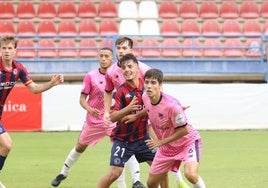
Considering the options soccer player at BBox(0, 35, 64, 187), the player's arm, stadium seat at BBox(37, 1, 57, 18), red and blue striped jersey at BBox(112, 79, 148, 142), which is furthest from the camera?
stadium seat at BBox(37, 1, 57, 18)

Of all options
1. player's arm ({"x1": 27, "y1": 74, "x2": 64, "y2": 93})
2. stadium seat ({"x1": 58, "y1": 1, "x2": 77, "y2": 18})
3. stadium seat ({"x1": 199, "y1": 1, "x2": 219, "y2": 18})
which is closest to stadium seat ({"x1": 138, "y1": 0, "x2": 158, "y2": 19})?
stadium seat ({"x1": 199, "y1": 1, "x2": 219, "y2": 18})

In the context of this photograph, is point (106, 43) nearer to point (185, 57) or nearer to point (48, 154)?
point (185, 57)

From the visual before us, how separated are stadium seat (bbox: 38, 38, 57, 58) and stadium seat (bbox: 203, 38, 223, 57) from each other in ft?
15.2

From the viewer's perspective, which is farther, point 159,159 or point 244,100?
point 244,100

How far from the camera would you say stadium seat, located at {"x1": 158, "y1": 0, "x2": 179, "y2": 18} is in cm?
2486

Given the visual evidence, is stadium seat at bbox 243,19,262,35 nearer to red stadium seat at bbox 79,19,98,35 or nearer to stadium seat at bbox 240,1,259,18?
stadium seat at bbox 240,1,259,18

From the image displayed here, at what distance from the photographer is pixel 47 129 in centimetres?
1942

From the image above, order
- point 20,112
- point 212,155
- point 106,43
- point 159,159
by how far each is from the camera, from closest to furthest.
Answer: point 159,159, point 212,155, point 20,112, point 106,43

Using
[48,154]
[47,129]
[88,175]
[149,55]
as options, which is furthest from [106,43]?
[88,175]

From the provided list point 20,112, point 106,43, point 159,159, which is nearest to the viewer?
point 159,159

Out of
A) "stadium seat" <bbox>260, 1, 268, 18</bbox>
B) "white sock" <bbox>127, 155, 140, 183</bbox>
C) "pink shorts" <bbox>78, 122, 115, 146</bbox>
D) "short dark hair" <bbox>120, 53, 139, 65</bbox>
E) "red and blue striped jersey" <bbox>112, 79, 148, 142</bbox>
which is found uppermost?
"stadium seat" <bbox>260, 1, 268, 18</bbox>

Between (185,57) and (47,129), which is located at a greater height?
(185,57)

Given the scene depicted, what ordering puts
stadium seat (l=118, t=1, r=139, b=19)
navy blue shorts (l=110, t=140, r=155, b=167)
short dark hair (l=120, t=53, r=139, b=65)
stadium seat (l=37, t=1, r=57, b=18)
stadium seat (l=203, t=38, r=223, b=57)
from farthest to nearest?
stadium seat (l=37, t=1, r=57, b=18)
stadium seat (l=118, t=1, r=139, b=19)
stadium seat (l=203, t=38, r=223, b=57)
navy blue shorts (l=110, t=140, r=155, b=167)
short dark hair (l=120, t=53, r=139, b=65)

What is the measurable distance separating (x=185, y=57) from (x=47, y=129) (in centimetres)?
524
